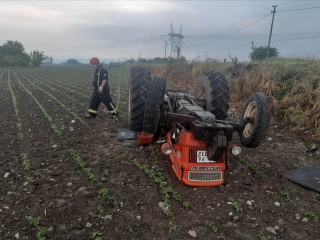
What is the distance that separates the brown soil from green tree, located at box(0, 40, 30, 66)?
195 ft

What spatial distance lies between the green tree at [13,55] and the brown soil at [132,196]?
5951cm

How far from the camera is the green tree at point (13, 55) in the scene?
195 feet

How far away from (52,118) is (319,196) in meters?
6.52

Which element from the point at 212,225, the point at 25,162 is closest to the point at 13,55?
the point at 25,162

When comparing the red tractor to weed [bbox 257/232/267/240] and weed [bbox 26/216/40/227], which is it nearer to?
weed [bbox 257/232/267/240]

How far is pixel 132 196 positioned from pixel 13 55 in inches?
2606

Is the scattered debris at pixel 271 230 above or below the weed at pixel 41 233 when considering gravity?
below

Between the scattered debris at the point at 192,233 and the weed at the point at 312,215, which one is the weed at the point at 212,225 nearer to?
the scattered debris at the point at 192,233

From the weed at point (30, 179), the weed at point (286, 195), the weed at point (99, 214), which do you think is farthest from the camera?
the weed at point (30, 179)

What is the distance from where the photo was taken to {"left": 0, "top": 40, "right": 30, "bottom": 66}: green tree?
195 ft

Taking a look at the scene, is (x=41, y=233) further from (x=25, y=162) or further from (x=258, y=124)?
(x=258, y=124)

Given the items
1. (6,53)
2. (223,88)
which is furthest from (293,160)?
(6,53)

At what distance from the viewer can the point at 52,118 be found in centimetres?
838

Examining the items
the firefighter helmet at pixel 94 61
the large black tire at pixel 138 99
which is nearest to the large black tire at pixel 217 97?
the large black tire at pixel 138 99
